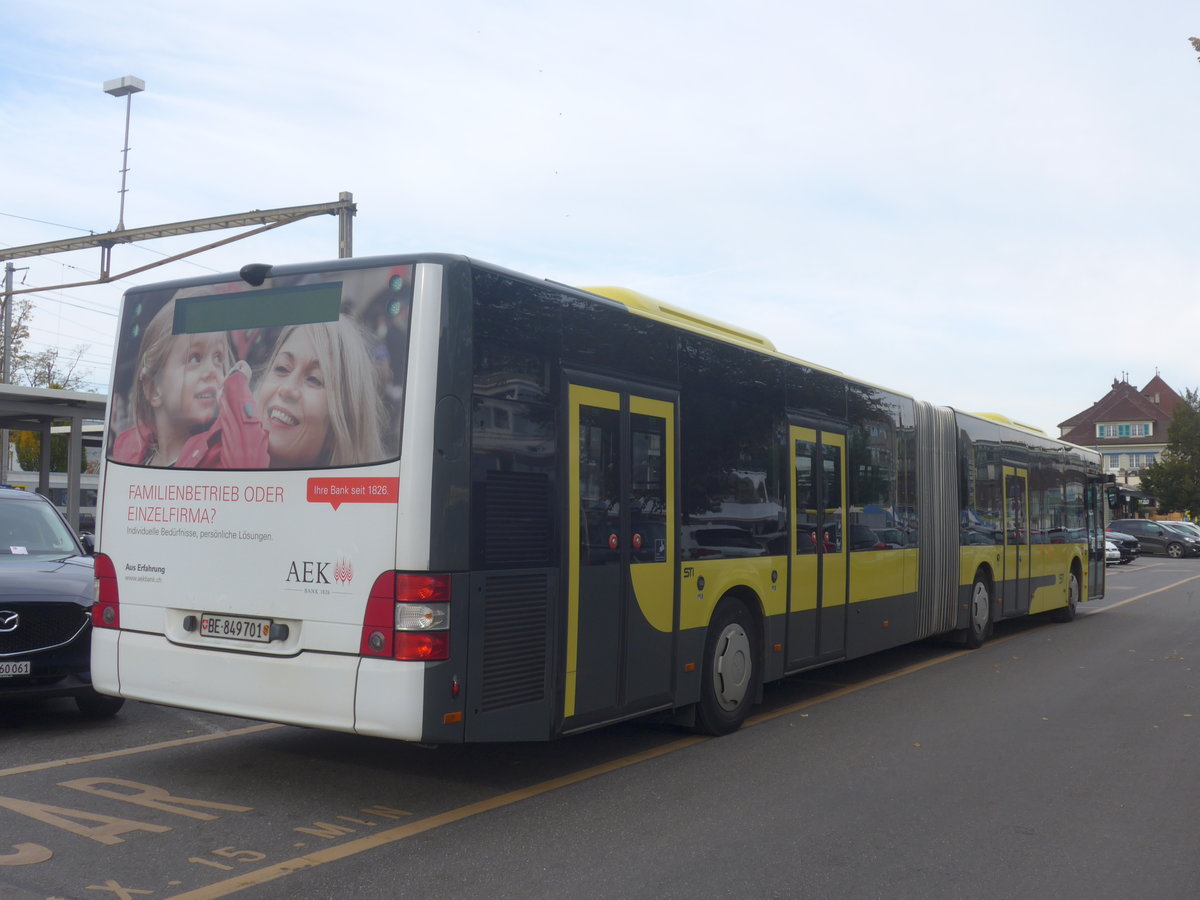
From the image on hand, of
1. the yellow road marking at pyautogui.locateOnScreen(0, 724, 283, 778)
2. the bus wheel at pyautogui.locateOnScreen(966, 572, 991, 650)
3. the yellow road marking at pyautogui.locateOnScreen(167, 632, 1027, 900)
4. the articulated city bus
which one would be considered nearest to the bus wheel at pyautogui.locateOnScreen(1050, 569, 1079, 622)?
the bus wheel at pyautogui.locateOnScreen(966, 572, 991, 650)

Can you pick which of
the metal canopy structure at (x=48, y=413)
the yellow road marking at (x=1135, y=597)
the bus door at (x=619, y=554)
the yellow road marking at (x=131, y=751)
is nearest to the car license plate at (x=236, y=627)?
the yellow road marking at (x=131, y=751)

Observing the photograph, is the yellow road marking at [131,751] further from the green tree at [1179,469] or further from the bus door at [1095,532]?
the green tree at [1179,469]

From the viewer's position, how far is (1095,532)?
2086cm

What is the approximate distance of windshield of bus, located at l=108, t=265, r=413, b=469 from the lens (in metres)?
6.07

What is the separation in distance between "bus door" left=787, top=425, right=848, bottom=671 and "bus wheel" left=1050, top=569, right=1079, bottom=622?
32.8 ft

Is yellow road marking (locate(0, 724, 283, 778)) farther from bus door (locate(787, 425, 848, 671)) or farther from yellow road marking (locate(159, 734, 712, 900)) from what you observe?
bus door (locate(787, 425, 848, 671))

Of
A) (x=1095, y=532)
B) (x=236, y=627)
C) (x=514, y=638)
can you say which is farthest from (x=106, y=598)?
(x=1095, y=532)

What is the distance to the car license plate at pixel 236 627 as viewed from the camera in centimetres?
628

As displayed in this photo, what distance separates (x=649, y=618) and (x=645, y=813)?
1.43m

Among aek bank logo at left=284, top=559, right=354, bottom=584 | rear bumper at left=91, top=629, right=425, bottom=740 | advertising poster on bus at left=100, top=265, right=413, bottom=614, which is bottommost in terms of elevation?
rear bumper at left=91, top=629, right=425, bottom=740

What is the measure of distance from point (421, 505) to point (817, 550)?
16.6 ft

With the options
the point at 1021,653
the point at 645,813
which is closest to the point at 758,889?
the point at 645,813

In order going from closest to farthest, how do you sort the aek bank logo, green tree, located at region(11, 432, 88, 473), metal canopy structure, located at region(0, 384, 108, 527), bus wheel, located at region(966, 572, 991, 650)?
1. the aek bank logo
2. bus wheel, located at region(966, 572, 991, 650)
3. metal canopy structure, located at region(0, 384, 108, 527)
4. green tree, located at region(11, 432, 88, 473)

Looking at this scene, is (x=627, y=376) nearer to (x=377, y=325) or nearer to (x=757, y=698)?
(x=377, y=325)
